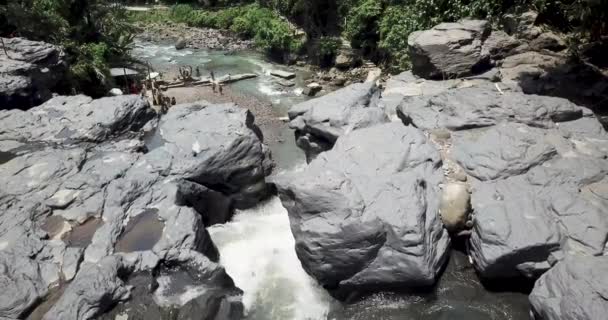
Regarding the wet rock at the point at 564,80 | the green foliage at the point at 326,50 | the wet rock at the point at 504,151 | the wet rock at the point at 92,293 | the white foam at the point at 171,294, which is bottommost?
the white foam at the point at 171,294

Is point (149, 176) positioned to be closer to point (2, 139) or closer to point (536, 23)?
point (2, 139)

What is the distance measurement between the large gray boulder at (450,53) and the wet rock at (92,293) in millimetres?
11882

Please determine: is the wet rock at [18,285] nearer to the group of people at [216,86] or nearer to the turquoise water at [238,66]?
the turquoise water at [238,66]

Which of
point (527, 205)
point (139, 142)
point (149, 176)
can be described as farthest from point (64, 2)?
point (527, 205)

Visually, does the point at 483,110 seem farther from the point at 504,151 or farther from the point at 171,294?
the point at 171,294

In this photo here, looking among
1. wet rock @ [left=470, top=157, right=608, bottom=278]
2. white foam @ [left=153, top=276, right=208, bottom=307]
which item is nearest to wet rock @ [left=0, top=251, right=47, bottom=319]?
white foam @ [left=153, top=276, right=208, bottom=307]

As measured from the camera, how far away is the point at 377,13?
22859 mm

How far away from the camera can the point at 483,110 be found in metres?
11.4

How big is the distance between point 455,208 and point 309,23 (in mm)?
20521

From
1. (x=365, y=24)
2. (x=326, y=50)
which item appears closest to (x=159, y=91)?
(x=326, y=50)

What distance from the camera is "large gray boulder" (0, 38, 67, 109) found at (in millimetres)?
14797

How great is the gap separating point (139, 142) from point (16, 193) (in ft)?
11.2

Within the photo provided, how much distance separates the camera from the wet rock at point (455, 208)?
357 inches

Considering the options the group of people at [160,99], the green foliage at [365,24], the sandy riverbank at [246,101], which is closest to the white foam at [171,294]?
the sandy riverbank at [246,101]
